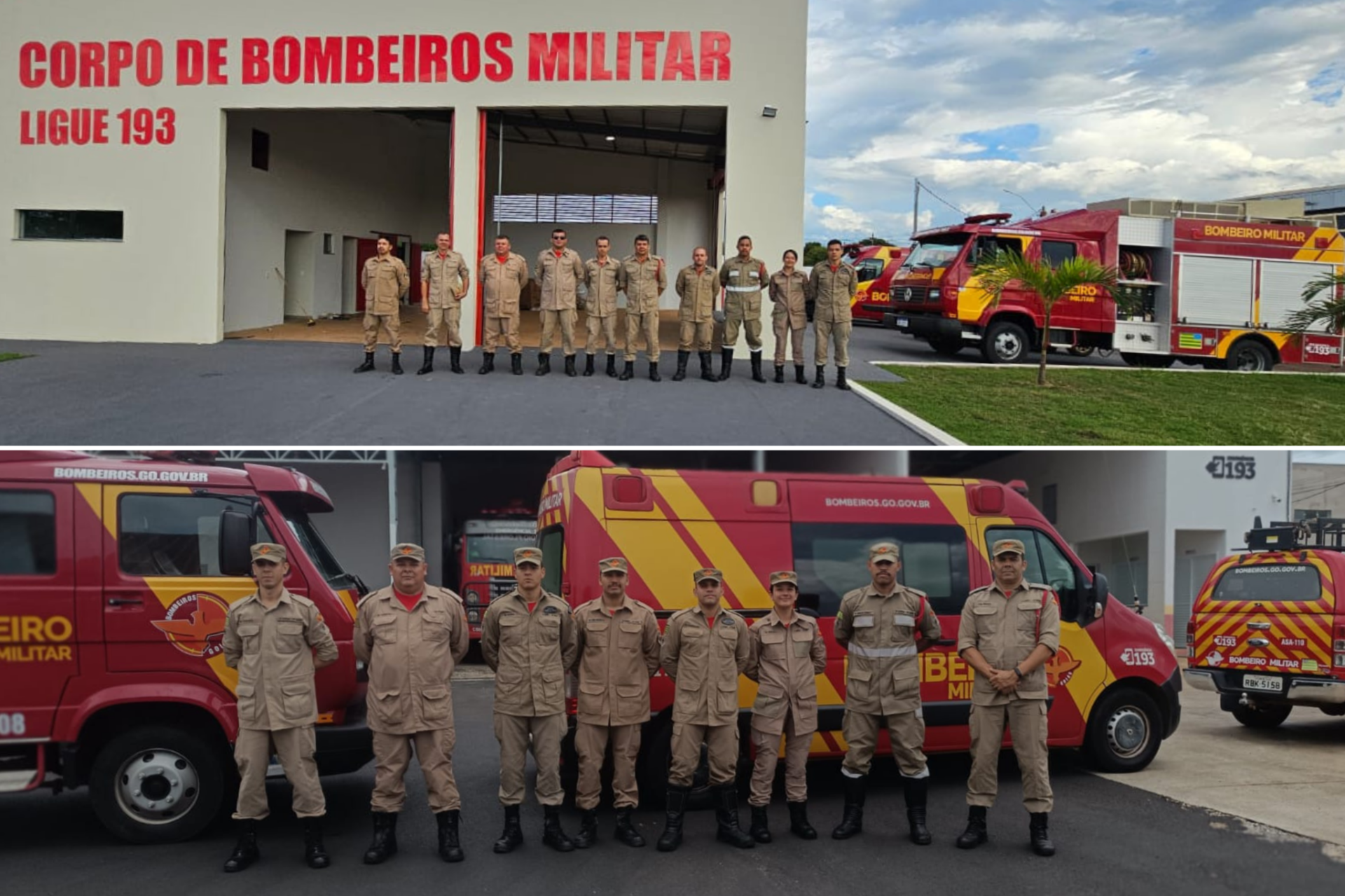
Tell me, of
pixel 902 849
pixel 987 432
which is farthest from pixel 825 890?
pixel 987 432

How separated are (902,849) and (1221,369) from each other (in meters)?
15.9

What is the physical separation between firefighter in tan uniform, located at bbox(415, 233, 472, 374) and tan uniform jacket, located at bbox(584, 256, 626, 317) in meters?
1.63

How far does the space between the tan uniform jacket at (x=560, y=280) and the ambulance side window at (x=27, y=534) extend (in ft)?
27.1

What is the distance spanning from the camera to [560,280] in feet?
45.8

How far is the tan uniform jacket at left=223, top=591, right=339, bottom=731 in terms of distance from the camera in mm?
5984

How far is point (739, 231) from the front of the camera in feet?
52.0

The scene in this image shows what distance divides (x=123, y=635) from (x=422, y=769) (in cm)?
189

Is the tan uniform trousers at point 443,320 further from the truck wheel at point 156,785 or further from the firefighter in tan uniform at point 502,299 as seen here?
the truck wheel at point 156,785

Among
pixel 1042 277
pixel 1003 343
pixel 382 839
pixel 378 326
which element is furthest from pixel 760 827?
pixel 1003 343

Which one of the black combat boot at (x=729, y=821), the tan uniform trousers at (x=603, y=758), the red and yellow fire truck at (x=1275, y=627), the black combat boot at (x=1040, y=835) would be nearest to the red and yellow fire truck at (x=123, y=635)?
the tan uniform trousers at (x=603, y=758)

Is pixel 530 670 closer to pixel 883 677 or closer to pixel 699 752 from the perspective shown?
pixel 699 752

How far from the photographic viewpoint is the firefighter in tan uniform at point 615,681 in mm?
6379

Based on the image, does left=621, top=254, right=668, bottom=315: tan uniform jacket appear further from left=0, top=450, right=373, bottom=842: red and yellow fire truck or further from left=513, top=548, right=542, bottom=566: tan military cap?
left=0, top=450, right=373, bottom=842: red and yellow fire truck

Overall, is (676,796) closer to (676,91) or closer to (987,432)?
(987,432)
